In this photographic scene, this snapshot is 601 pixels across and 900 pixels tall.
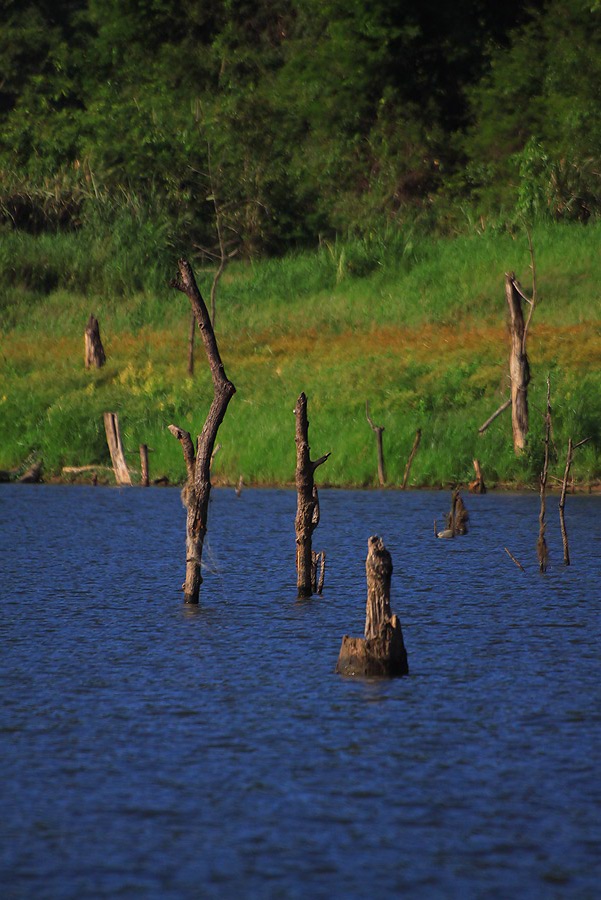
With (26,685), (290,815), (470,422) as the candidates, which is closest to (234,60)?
(470,422)

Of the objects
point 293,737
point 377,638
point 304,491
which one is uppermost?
point 304,491

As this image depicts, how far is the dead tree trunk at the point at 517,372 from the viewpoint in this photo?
41156mm

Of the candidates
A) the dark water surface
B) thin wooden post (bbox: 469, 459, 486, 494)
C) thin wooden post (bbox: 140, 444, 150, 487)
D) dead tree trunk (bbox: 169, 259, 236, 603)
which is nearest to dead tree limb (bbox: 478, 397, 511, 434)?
thin wooden post (bbox: 469, 459, 486, 494)

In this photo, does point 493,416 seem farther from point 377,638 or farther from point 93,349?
point 377,638

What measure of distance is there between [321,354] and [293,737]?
38397mm

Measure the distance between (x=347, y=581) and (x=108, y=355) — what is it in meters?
31.7

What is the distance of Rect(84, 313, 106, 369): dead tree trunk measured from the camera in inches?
2164

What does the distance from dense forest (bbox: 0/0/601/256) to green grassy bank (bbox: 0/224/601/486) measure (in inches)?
172

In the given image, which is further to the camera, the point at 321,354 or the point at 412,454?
the point at 321,354

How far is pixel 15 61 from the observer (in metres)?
88.1

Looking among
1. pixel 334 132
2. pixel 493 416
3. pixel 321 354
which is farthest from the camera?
pixel 334 132

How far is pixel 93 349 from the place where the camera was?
182 ft

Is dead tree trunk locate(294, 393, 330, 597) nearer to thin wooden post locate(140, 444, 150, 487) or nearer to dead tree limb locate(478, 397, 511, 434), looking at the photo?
dead tree limb locate(478, 397, 511, 434)

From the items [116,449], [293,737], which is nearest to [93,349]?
[116,449]
